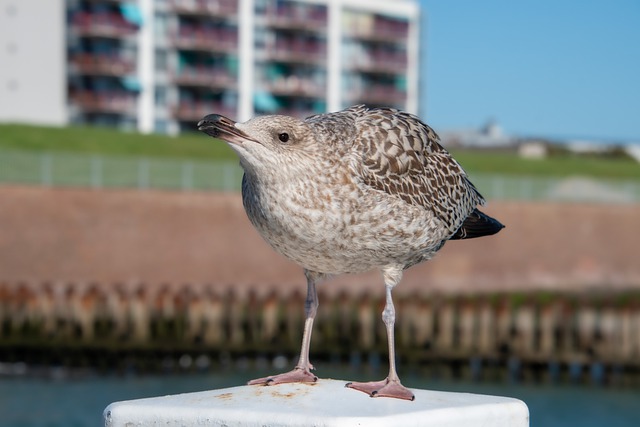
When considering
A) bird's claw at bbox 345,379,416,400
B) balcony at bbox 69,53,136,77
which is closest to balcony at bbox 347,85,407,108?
balcony at bbox 69,53,136,77

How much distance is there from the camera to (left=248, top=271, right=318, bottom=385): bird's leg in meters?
6.23

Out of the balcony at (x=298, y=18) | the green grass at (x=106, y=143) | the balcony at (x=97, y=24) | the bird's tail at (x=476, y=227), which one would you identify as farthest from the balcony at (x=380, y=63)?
the bird's tail at (x=476, y=227)

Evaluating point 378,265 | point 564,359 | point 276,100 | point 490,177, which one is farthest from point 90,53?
point 378,265

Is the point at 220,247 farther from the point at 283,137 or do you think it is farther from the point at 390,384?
the point at 283,137

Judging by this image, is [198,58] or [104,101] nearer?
[104,101]

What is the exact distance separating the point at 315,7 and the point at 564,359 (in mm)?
55011

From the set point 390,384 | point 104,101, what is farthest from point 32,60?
point 390,384

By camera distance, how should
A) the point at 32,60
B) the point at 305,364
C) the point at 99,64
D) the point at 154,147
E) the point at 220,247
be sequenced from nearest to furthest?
1. the point at 305,364
2. the point at 220,247
3. the point at 154,147
4. the point at 32,60
5. the point at 99,64

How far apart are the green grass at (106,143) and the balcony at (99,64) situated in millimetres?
14728

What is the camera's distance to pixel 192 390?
97.5ft

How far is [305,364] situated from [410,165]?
1320 millimetres

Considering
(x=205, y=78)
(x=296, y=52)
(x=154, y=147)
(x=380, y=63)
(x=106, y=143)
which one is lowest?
(x=154, y=147)

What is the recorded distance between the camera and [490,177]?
48.4 meters

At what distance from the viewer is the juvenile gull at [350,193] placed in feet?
18.3
